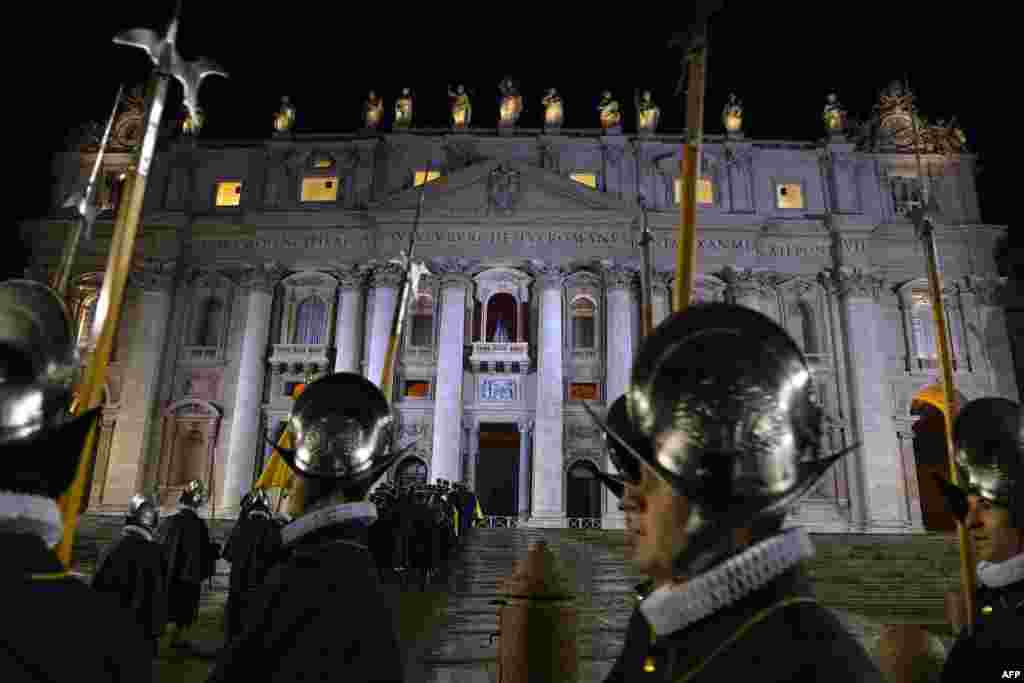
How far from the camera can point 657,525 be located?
150 centimetres

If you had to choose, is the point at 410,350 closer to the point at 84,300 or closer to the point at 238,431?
the point at 238,431

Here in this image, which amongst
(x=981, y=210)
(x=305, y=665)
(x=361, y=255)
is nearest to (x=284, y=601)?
(x=305, y=665)

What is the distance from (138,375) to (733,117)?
88.8ft

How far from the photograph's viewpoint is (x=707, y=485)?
1.43 meters

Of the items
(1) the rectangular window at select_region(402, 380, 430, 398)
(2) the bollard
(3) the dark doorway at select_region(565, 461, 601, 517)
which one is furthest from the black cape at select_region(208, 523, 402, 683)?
(1) the rectangular window at select_region(402, 380, 430, 398)

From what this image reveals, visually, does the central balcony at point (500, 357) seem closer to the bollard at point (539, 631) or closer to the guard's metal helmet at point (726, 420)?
the bollard at point (539, 631)

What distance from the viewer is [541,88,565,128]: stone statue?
30422 mm

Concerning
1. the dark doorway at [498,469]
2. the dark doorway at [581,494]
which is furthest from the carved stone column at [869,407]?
the dark doorway at [498,469]

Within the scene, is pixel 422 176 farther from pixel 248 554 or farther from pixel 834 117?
pixel 248 554

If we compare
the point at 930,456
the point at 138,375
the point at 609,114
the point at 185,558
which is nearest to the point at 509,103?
the point at 609,114

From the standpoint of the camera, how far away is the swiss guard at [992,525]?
2.25 meters

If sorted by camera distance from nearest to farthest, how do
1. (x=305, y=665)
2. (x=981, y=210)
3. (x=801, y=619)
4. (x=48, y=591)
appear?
(x=801, y=619) < (x=48, y=591) < (x=305, y=665) < (x=981, y=210)

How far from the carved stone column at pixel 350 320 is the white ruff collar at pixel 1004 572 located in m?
24.9

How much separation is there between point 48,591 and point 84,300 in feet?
103
